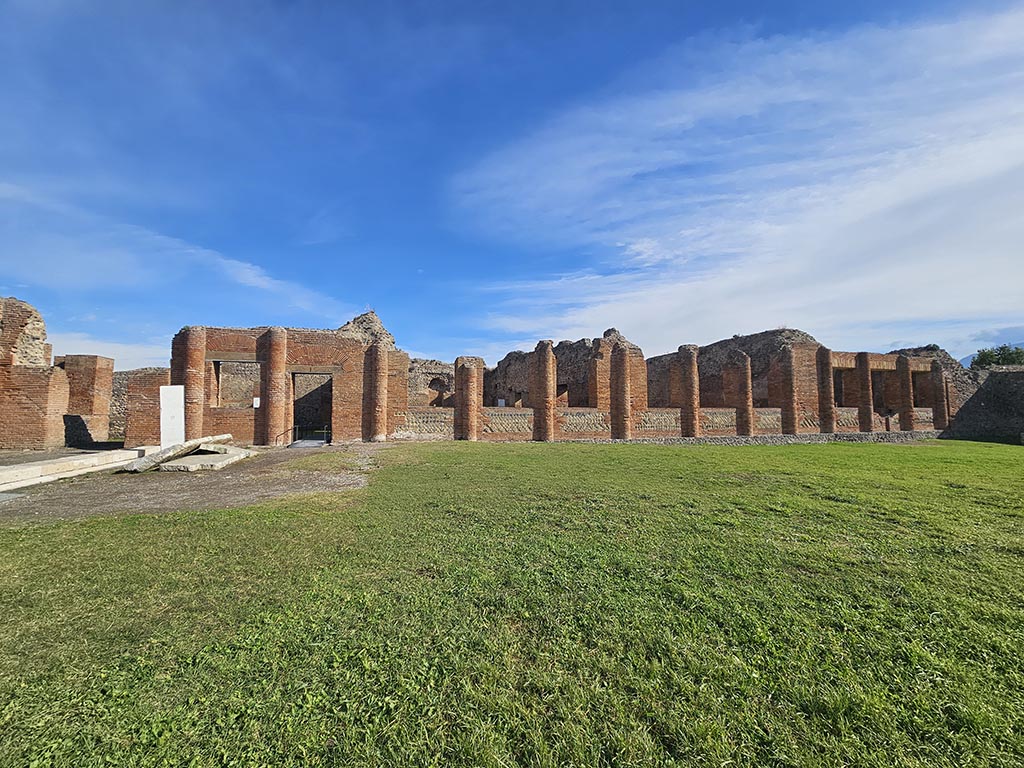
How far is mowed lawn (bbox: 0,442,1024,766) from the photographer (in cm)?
160

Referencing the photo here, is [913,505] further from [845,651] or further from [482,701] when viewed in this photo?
[482,701]

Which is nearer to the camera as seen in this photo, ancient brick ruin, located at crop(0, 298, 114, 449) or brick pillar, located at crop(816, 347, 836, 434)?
ancient brick ruin, located at crop(0, 298, 114, 449)

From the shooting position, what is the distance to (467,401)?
15.7 meters

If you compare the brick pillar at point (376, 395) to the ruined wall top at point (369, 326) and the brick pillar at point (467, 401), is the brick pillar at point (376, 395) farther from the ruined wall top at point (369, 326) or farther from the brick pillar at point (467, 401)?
the ruined wall top at point (369, 326)

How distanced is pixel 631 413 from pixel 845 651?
49.4ft

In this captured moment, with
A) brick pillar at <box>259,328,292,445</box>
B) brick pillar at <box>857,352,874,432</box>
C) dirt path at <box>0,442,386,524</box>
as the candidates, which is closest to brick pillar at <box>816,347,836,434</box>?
brick pillar at <box>857,352,874,432</box>

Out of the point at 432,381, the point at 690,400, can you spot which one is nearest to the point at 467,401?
the point at 690,400

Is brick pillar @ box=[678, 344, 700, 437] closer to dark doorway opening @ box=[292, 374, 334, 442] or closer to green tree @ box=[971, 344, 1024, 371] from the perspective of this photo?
dark doorway opening @ box=[292, 374, 334, 442]

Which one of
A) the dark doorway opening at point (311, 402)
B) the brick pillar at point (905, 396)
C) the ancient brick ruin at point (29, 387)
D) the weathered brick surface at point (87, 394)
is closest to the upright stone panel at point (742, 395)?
the brick pillar at point (905, 396)

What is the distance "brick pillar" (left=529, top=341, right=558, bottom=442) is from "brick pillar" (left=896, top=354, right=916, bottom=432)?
18.5 meters

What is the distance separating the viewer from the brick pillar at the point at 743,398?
18.2m

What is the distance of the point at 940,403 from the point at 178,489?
3134cm

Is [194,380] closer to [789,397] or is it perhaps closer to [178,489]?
[178,489]

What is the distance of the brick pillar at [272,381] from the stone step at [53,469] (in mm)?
4845
